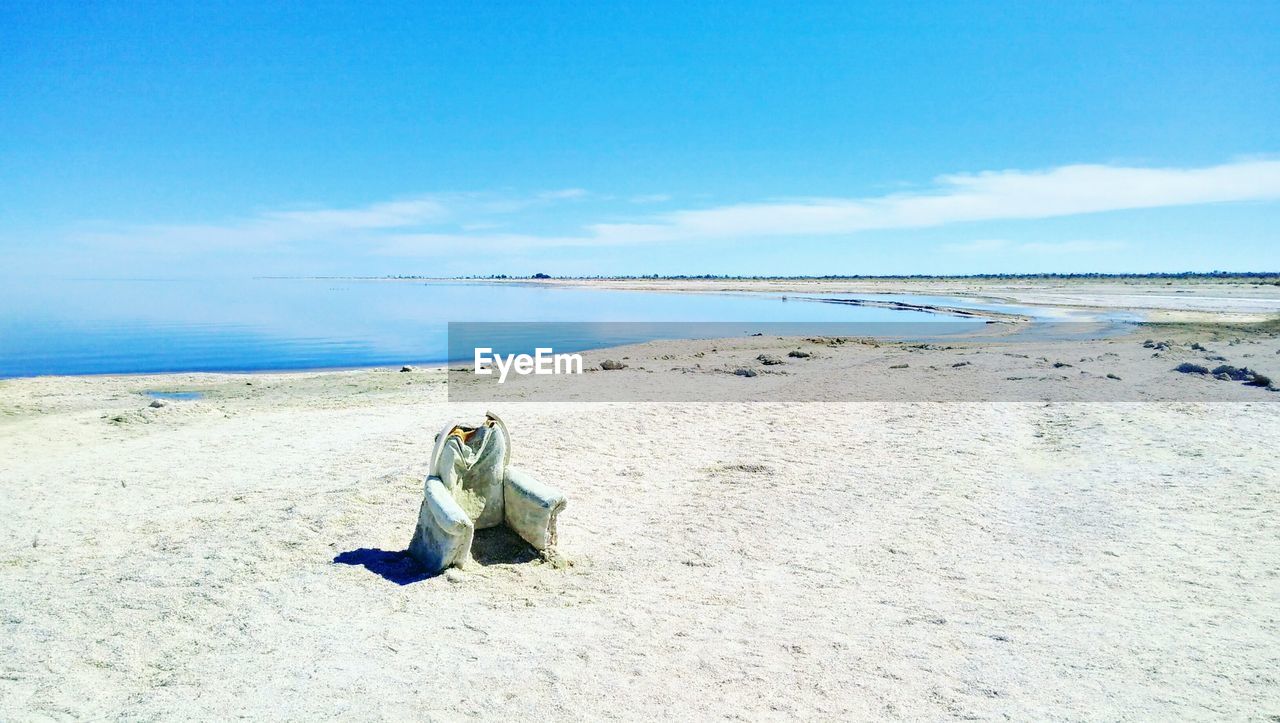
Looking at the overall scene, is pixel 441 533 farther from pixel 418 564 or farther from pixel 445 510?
pixel 418 564

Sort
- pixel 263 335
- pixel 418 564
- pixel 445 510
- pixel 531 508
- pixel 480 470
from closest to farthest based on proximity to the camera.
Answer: pixel 445 510 < pixel 418 564 < pixel 531 508 < pixel 480 470 < pixel 263 335

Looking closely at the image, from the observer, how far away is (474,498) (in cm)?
620

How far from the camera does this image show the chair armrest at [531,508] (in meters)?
5.91

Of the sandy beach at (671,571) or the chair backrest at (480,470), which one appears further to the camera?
the chair backrest at (480,470)

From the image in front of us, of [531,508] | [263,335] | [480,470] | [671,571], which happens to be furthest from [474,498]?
[263,335]

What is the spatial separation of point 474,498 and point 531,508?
556 millimetres

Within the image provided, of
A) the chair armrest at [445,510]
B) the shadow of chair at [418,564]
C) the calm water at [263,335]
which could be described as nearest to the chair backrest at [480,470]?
the shadow of chair at [418,564]

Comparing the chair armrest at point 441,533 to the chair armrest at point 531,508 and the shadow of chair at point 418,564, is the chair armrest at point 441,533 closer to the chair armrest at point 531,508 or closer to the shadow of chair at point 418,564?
the shadow of chair at point 418,564

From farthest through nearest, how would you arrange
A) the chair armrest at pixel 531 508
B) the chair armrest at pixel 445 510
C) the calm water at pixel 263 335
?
the calm water at pixel 263 335 → the chair armrest at pixel 531 508 → the chair armrest at pixel 445 510
